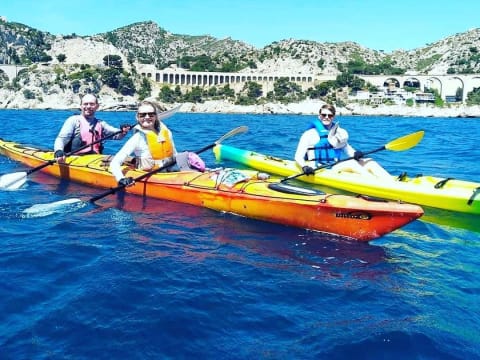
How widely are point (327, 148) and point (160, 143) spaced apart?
10.5ft

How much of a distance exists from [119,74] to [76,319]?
106 meters

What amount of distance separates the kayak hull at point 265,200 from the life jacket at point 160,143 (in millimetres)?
337

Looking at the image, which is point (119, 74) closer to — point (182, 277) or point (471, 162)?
point (471, 162)

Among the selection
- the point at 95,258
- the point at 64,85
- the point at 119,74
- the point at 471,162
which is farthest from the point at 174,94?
the point at 95,258

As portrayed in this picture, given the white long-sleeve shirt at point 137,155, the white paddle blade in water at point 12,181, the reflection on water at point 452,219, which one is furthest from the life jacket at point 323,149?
the white paddle blade in water at point 12,181

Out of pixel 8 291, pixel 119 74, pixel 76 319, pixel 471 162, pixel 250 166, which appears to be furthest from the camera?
pixel 119 74

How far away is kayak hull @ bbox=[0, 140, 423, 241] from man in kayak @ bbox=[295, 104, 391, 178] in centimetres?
212

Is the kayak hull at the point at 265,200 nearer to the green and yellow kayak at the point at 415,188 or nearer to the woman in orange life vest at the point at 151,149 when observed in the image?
the woman in orange life vest at the point at 151,149

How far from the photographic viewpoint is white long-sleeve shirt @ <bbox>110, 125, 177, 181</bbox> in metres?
7.19

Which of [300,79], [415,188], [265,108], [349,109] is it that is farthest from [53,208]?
[300,79]

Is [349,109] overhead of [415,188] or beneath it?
overhead

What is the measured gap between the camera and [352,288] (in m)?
4.42

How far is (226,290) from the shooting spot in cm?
429

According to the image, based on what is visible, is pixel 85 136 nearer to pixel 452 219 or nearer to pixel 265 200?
pixel 265 200
